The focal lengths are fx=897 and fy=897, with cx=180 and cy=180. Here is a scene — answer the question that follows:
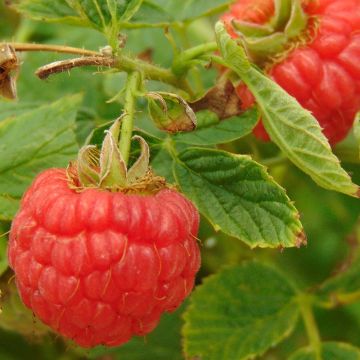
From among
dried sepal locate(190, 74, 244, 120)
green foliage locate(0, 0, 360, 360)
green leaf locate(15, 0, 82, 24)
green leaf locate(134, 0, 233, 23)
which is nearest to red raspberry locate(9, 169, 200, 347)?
green foliage locate(0, 0, 360, 360)

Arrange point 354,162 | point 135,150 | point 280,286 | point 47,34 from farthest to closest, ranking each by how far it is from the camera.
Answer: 1. point 47,34
2. point 280,286
3. point 354,162
4. point 135,150

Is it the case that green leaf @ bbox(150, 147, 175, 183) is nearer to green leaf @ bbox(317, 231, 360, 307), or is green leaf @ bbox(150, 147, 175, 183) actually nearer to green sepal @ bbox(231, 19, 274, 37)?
green sepal @ bbox(231, 19, 274, 37)

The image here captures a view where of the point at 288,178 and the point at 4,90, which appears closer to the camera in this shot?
the point at 4,90

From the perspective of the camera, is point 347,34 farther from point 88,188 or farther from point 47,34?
point 47,34

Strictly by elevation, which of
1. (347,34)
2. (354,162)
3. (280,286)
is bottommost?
(280,286)

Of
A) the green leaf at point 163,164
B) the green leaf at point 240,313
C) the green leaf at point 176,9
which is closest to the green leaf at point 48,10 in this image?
the green leaf at point 176,9

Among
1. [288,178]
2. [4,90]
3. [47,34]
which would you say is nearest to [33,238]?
[4,90]

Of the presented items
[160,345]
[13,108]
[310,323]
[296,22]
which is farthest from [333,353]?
[13,108]
